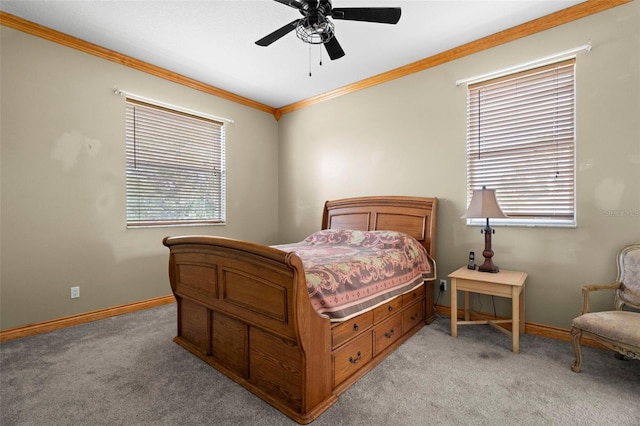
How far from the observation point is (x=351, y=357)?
2014mm

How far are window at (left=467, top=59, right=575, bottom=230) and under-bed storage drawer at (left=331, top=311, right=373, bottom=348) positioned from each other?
1.82 metres

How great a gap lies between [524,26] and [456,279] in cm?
247

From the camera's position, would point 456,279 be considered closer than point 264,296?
No

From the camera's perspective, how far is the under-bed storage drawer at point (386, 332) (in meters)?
2.28


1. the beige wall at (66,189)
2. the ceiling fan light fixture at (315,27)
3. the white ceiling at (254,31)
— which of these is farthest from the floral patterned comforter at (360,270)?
the beige wall at (66,189)

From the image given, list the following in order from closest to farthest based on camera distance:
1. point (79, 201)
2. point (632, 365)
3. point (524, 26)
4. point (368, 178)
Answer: point (632, 365), point (524, 26), point (79, 201), point (368, 178)

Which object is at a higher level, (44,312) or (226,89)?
(226,89)

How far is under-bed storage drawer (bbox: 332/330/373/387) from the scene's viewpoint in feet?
6.19

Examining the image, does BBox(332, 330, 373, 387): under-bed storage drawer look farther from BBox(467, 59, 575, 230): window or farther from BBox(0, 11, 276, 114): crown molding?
BBox(0, 11, 276, 114): crown molding

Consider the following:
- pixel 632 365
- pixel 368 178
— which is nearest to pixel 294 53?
pixel 368 178

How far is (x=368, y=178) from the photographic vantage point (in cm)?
400

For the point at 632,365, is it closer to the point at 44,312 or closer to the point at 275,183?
the point at 275,183

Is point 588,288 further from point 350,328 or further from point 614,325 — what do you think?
point 350,328

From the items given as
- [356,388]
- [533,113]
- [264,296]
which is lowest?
[356,388]
